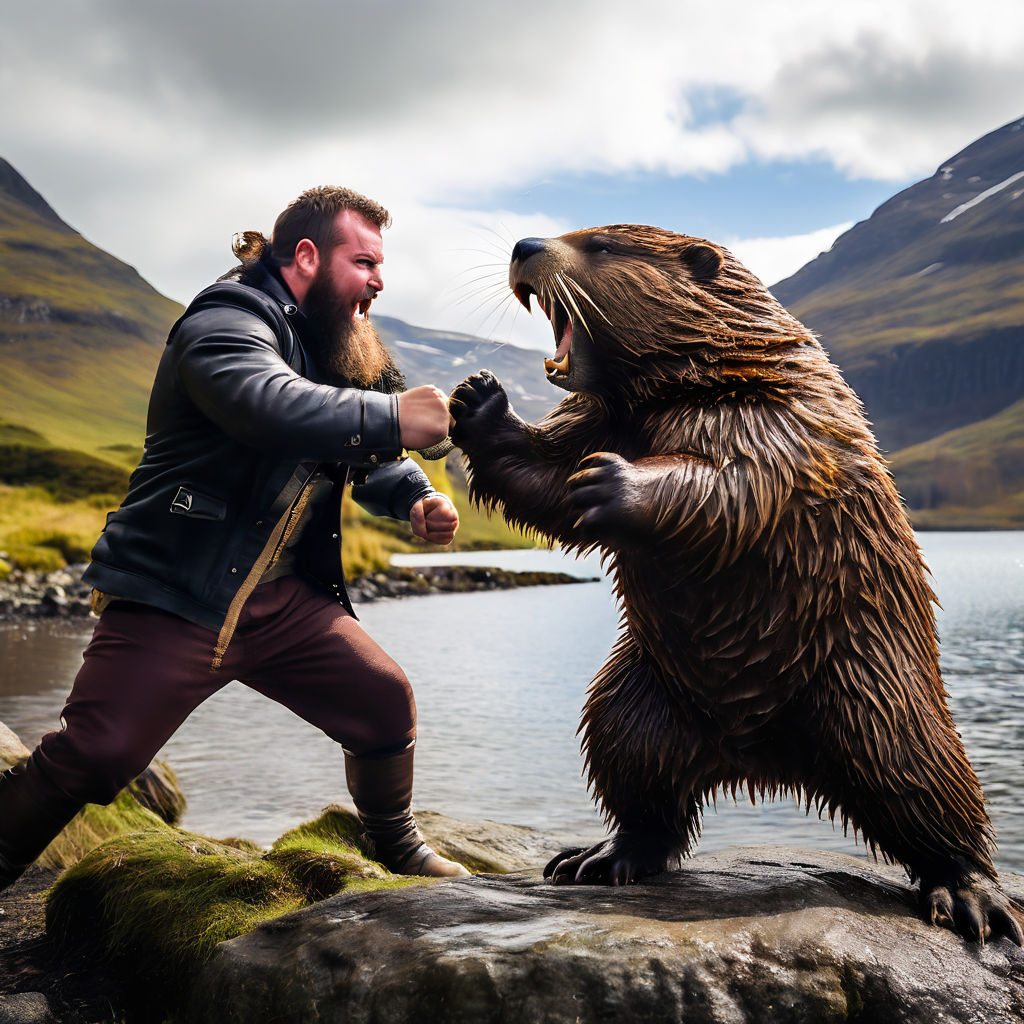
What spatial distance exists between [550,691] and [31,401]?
229 feet

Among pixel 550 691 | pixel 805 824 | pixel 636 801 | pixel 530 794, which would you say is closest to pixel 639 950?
pixel 636 801

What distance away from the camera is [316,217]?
396cm

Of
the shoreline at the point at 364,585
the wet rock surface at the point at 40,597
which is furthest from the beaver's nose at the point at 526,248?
the wet rock surface at the point at 40,597

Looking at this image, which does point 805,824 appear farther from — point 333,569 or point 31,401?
point 31,401

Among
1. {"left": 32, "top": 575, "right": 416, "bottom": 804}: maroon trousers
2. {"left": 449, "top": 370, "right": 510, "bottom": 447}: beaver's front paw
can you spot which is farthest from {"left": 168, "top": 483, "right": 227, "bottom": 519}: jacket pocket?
{"left": 449, "top": 370, "right": 510, "bottom": 447}: beaver's front paw

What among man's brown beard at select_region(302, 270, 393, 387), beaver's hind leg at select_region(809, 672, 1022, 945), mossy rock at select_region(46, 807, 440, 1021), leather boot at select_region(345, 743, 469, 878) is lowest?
mossy rock at select_region(46, 807, 440, 1021)

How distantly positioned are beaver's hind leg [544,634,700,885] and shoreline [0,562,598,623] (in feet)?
11.5

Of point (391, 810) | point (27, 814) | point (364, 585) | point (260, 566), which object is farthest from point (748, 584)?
point (364, 585)

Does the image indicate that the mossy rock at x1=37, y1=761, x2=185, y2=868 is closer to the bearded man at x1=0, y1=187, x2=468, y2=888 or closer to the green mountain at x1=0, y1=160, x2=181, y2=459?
the bearded man at x1=0, y1=187, x2=468, y2=888

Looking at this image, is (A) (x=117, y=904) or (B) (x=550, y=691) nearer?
(A) (x=117, y=904)

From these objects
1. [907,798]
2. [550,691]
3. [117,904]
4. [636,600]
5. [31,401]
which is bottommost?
[550,691]

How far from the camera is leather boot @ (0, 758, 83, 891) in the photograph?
11.4 feet

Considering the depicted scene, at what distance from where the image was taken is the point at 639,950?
270 cm

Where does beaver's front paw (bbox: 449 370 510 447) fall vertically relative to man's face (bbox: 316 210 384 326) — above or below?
below
